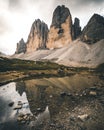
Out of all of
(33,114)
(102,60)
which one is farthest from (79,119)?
(102,60)

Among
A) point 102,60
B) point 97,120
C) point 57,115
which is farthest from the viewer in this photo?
point 102,60

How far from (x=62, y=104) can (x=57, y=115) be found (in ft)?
20.9

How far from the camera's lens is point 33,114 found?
97.0 ft

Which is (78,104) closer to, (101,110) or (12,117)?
(101,110)

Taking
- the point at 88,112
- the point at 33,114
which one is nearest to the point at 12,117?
→ the point at 33,114

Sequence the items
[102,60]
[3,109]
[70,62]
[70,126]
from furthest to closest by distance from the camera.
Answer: [70,62], [102,60], [3,109], [70,126]

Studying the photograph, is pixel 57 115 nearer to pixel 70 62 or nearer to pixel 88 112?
pixel 88 112

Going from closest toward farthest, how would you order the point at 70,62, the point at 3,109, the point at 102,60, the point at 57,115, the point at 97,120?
1. the point at 97,120
2. the point at 57,115
3. the point at 3,109
4. the point at 102,60
5. the point at 70,62

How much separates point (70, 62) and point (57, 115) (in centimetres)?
16341

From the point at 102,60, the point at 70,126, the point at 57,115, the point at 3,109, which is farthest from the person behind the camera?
the point at 102,60

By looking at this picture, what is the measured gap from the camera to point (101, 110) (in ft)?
99.1

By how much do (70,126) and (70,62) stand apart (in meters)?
168

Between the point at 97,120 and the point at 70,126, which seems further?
the point at 97,120

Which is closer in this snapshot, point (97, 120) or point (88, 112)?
point (97, 120)
